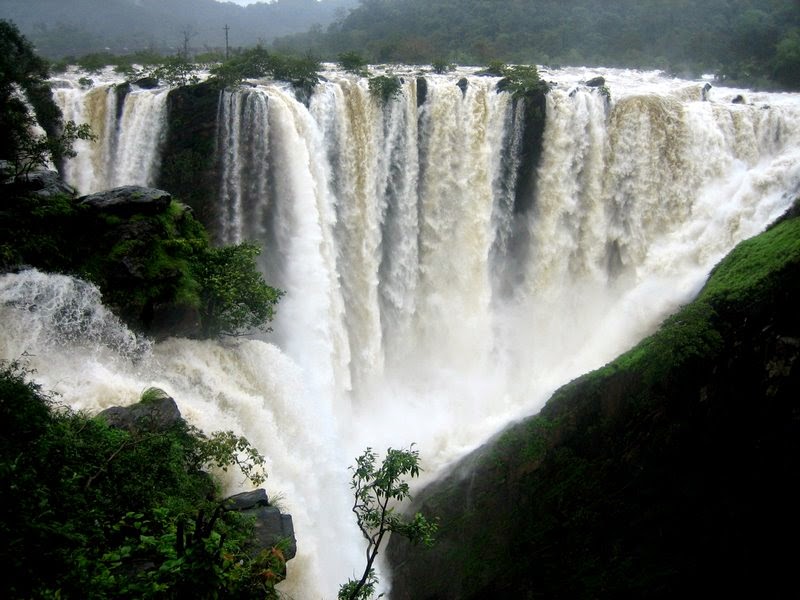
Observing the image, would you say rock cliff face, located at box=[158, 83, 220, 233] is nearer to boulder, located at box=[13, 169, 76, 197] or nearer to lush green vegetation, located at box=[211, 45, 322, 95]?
lush green vegetation, located at box=[211, 45, 322, 95]

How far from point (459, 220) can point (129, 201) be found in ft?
36.1

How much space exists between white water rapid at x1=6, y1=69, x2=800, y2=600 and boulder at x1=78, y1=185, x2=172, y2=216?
11.4ft

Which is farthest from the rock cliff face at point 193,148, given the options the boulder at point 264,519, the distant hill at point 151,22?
the distant hill at point 151,22

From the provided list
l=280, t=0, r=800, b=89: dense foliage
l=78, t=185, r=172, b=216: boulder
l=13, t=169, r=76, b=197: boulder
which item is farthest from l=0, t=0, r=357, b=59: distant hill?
l=78, t=185, r=172, b=216: boulder

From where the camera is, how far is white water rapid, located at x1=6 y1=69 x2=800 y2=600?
52.4 ft

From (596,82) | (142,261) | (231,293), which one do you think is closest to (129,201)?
(142,261)

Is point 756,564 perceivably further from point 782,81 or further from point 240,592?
point 782,81

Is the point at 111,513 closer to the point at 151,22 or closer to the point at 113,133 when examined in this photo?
the point at 113,133

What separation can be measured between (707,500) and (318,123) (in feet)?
45.3

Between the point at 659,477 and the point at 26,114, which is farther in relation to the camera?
the point at 26,114

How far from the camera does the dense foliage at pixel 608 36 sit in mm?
31359

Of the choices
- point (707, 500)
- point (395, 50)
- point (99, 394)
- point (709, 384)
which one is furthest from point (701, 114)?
point (395, 50)

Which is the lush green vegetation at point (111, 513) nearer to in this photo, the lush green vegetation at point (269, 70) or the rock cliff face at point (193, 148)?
the rock cliff face at point (193, 148)

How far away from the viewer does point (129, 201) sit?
11.4m
